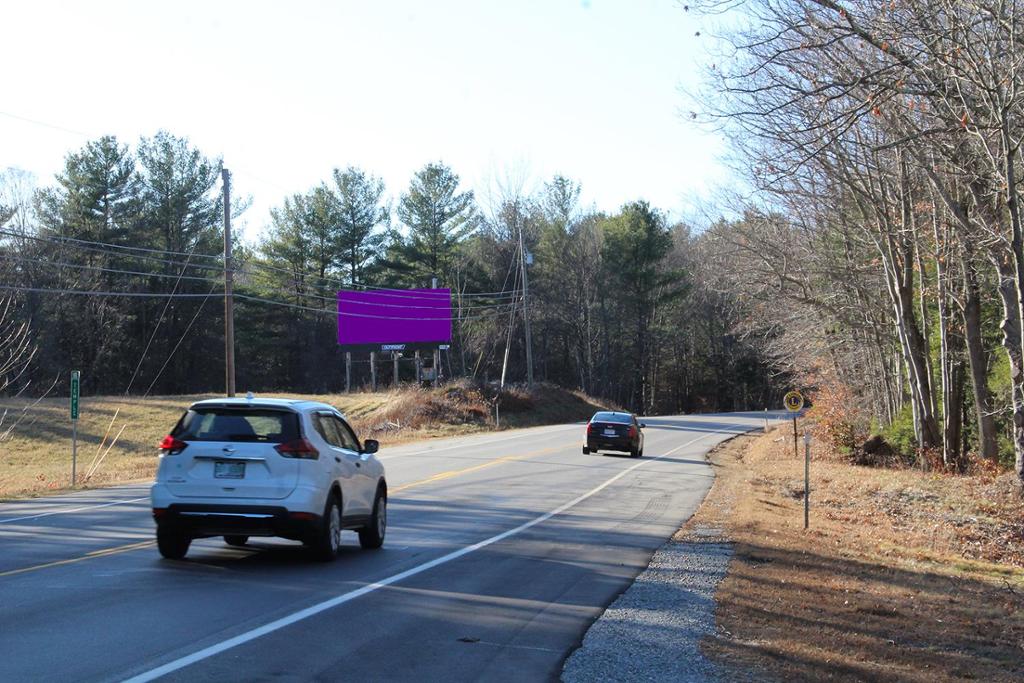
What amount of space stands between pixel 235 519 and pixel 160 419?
4601 cm

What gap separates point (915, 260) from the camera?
29938 mm

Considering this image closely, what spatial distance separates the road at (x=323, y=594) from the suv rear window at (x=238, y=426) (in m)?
1.40

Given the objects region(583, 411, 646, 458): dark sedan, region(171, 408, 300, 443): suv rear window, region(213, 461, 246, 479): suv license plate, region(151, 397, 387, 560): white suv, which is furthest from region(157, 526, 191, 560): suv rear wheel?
region(583, 411, 646, 458): dark sedan

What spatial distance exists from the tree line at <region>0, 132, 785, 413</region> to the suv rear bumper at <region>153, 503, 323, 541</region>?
5401cm

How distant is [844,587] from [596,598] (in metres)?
3.21

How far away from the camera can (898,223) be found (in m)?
27.7

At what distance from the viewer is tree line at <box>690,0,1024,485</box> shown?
15312mm

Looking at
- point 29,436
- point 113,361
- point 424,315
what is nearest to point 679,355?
point 424,315

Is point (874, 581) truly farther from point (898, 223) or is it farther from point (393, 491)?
point (898, 223)

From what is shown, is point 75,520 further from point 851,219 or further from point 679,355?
point 679,355

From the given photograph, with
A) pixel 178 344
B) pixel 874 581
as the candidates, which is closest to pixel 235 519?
pixel 874 581

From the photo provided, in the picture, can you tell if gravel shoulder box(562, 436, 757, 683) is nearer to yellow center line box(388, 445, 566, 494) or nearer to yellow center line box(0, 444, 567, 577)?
yellow center line box(0, 444, 567, 577)

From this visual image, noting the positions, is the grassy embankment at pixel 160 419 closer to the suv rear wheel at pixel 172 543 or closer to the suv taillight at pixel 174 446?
the suv rear wheel at pixel 172 543

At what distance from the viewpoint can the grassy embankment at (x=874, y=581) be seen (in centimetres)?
816
